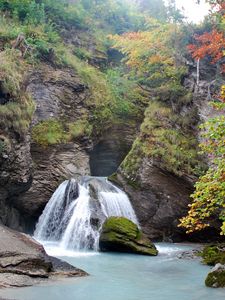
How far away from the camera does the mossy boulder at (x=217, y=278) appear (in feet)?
29.9

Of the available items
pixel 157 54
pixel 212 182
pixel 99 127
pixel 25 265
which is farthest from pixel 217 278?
pixel 157 54

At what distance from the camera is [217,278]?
923 cm

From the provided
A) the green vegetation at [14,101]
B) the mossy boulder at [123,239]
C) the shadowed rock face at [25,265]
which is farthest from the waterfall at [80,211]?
the shadowed rock face at [25,265]

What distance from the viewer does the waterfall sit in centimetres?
1612

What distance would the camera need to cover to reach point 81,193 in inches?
723

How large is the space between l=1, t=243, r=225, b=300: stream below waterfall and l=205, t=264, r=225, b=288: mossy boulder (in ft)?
0.72

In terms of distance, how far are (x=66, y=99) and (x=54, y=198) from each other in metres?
Answer: 7.48

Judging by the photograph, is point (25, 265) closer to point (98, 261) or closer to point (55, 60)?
point (98, 261)

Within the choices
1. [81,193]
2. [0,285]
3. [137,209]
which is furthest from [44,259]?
[137,209]

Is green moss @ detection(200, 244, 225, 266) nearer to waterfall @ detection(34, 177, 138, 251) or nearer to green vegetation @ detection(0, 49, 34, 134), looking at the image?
waterfall @ detection(34, 177, 138, 251)

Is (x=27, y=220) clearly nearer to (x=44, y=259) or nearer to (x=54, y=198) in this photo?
(x=54, y=198)

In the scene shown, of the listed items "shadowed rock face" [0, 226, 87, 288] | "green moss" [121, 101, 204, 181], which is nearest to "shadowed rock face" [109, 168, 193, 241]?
"green moss" [121, 101, 204, 181]

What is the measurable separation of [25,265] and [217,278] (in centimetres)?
460

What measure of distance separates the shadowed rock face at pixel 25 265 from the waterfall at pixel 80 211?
508 cm
